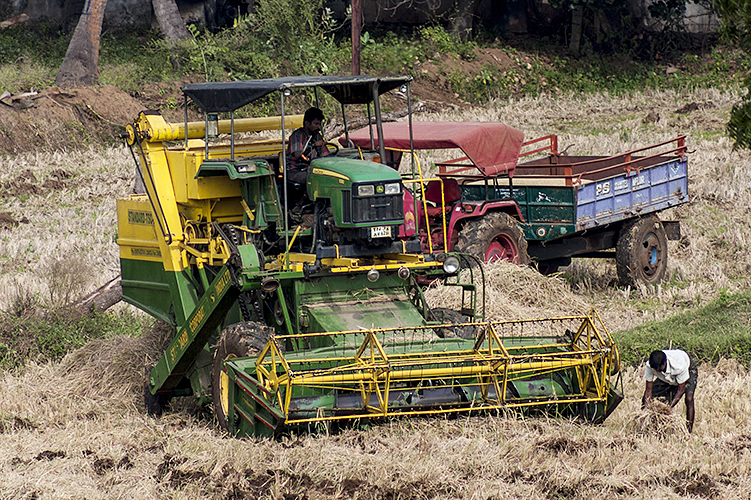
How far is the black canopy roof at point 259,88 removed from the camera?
29.9 ft

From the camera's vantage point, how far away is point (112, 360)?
1088 cm

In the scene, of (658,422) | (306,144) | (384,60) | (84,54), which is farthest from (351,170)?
(384,60)

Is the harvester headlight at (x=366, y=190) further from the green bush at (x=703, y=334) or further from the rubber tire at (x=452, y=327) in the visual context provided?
the green bush at (x=703, y=334)

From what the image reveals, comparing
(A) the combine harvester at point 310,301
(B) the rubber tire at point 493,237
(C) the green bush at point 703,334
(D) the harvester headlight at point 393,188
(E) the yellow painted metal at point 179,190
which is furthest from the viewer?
(B) the rubber tire at point 493,237

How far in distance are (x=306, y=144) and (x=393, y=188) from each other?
1248 mm

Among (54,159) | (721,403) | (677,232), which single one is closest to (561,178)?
(677,232)

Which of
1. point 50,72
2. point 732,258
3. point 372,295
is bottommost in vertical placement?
point 732,258

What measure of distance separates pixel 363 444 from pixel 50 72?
23.9 m

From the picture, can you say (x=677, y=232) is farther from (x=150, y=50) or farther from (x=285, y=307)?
(x=150, y=50)

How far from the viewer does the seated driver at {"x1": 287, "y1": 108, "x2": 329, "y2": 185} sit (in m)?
9.66

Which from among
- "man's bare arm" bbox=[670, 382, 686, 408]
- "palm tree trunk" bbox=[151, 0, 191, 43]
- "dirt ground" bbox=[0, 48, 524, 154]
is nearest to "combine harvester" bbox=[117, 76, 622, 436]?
"man's bare arm" bbox=[670, 382, 686, 408]

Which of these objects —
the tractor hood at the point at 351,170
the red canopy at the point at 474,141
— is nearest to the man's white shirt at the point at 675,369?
the tractor hood at the point at 351,170

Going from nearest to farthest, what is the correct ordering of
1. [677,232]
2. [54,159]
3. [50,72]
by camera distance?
[677,232] < [54,159] < [50,72]

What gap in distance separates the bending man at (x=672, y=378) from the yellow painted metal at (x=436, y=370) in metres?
0.55
